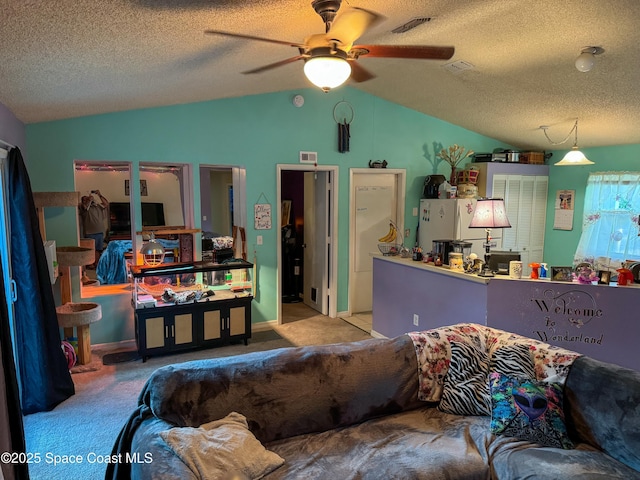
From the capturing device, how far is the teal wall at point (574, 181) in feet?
17.1

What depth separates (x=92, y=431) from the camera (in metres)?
2.95

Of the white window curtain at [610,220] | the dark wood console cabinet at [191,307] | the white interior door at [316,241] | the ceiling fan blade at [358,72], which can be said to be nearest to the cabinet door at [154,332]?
the dark wood console cabinet at [191,307]

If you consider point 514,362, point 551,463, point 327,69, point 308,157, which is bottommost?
point 551,463

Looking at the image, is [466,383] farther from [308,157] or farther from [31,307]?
[308,157]

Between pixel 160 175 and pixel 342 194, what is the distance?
87.1 inches

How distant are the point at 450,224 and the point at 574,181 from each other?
1952mm

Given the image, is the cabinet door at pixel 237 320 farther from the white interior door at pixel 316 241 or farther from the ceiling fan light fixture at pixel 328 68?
the ceiling fan light fixture at pixel 328 68

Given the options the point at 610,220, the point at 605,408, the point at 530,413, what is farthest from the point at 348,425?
the point at 610,220

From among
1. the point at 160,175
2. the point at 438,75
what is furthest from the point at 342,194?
the point at 160,175

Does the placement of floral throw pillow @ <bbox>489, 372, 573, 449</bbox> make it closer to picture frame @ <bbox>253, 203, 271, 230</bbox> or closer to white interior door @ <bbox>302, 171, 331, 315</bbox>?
picture frame @ <bbox>253, 203, 271, 230</bbox>

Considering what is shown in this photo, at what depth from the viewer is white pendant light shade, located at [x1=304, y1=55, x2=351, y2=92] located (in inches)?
85.1

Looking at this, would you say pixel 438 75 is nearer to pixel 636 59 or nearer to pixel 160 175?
pixel 636 59

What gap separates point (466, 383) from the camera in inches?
97.4

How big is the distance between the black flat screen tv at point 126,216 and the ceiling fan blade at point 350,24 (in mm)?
3303
